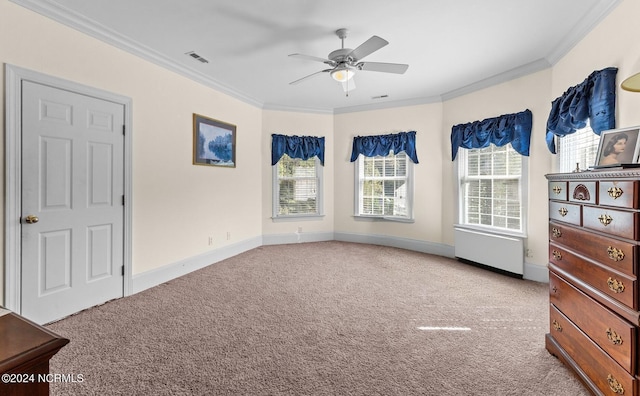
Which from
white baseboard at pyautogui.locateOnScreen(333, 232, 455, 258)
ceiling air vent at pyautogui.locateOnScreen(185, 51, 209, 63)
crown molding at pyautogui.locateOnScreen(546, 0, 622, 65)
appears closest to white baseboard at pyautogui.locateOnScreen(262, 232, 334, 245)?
white baseboard at pyautogui.locateOnScreen(333, 232, 455, 258)

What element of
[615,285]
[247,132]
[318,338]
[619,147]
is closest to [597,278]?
[615,285]

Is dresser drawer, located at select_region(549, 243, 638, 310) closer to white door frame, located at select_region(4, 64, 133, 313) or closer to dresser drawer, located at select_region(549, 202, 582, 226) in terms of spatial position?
dresser drawer, located at select_region(549, 202, 582, 226)

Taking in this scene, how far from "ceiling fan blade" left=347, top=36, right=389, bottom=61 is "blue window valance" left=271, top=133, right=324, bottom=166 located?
2940mm

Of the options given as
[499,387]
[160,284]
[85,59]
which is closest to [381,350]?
[499,387]

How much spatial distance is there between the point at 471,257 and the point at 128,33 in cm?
509

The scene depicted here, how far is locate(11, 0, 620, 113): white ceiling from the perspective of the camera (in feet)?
8.30

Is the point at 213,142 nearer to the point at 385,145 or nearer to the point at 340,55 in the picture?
the point at 340,55

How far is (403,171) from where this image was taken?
5.45 meters

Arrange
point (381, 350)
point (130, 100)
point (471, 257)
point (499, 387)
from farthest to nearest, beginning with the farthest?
point (471, 257) → point (130, 100) → point (381, 350) → point (499, 387)

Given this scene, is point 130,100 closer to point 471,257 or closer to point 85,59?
point 85,59

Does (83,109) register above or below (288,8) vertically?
below

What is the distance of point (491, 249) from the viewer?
13.3ft

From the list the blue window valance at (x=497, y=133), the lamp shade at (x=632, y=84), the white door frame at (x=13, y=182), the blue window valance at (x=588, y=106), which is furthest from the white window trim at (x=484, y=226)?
the white door frame at (x=13, y=182)

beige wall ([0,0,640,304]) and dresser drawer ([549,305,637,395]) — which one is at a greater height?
beige wall ([0,0,640,304])
